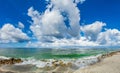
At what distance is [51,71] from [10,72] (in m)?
4.37

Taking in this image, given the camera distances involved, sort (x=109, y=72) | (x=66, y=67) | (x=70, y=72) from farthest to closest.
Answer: (x=66, y=67), (x=70, y=72), (x=109, y=72)

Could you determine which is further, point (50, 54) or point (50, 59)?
point (50, 54)

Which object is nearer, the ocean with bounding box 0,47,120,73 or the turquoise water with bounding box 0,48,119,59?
the ocean with bounding box 0,47,120,73

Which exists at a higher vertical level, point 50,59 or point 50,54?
point 50,54

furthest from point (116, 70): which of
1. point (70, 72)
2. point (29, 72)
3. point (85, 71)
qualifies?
point (29, 72)

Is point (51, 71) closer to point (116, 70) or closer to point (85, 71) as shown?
point (85, 71)

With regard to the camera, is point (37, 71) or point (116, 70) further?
point (37, 71)

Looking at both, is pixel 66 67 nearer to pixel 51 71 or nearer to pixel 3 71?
pixel 51 71

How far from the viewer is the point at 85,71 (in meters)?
19.8

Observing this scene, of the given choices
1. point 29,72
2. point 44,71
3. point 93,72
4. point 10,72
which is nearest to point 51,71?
point 44,71

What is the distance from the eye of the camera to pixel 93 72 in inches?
748

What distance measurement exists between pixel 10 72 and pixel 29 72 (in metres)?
2.00

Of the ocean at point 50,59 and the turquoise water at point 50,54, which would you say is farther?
the turquoise water at point 50,54

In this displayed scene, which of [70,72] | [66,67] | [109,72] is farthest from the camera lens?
[66,67]
